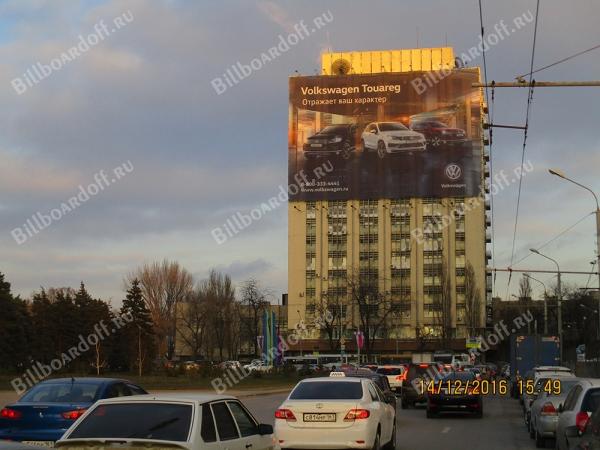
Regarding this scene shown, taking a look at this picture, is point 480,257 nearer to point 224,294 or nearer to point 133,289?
point 224,294

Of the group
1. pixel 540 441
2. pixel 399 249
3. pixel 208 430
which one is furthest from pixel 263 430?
pixel 399 249

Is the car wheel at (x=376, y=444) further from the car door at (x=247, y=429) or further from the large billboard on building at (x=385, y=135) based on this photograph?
the large billboard on building at (x=385, y=135)

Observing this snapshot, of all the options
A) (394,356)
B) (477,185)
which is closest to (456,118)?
(477,185)

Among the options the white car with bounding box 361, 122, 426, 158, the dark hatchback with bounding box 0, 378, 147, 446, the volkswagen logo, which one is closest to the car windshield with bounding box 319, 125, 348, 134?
the white car with bounding box 361, 122, 426, 158

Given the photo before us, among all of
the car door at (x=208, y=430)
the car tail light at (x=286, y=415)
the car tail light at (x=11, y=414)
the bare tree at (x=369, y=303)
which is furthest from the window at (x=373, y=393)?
the bare tree at (x=369, y=303)

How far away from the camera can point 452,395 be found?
2553cm

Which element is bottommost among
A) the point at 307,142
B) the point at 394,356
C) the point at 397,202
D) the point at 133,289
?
the point at 394,356

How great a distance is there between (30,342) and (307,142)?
2126 inches

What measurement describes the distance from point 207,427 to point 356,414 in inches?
244

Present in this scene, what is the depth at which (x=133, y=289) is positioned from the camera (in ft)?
240

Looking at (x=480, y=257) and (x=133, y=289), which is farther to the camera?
(x=480, y=257)

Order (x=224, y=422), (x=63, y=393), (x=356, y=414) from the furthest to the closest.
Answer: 1. (x=63, y=393)
2. (x=356, y=414)
3. (x=224, y=422)

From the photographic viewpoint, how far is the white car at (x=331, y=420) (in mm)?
13867

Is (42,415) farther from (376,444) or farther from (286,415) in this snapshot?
(376,444)
